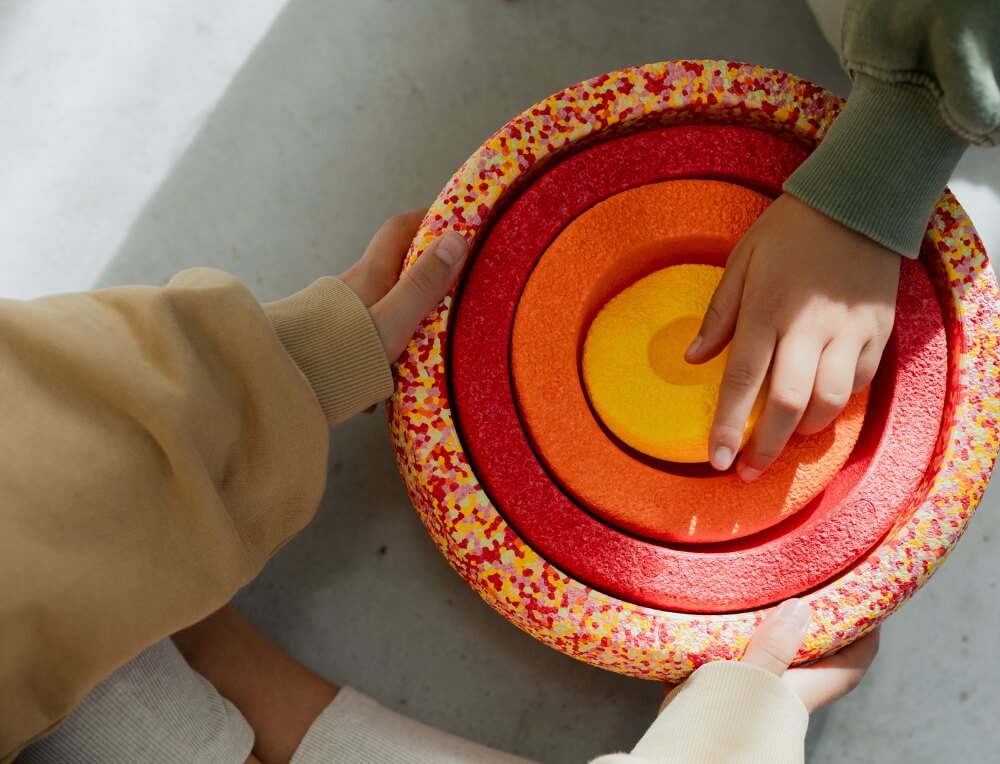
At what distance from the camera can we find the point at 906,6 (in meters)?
0.60

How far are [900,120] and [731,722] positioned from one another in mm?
509

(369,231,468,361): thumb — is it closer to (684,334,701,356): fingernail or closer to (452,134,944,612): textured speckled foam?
(452,134,944,612): textured speckled foam

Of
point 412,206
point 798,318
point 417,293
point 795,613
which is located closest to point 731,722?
point 795,613

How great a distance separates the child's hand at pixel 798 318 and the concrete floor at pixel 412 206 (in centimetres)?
38

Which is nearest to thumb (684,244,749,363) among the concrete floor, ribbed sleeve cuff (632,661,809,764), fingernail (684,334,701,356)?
fingernail (684,334,701,356)

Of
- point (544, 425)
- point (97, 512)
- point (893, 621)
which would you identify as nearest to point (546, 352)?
point (544, 425)

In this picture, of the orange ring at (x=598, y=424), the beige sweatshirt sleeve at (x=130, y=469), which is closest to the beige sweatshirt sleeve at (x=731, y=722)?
the orange ring at (x=598, y=424)

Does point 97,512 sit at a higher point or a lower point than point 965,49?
lower

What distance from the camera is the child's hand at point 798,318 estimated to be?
68 cm

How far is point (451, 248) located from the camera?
707mm

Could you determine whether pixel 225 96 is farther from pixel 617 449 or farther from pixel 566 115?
pixel 617 449

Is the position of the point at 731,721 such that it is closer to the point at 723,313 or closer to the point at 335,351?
the point at 723,313

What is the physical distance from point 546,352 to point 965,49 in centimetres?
39

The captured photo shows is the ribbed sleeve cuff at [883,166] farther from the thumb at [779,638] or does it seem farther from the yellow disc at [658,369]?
the thumb at [779,638]
